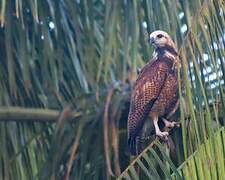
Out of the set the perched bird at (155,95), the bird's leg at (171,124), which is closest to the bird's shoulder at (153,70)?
the perched bird at (155,95)

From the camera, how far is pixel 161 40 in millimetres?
2682

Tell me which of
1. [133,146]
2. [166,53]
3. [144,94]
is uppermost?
[166,53]

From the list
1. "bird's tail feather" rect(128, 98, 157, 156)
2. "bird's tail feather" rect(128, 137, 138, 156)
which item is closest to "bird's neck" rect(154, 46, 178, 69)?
"bird's tail feather" rect(128, 98, 157, 156)

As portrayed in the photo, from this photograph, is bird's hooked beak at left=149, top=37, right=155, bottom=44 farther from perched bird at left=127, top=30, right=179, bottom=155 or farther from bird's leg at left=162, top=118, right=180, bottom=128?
bird's leg at left=162, top=118, right=180, bottom=128

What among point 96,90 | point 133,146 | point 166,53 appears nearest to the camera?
point 133,146

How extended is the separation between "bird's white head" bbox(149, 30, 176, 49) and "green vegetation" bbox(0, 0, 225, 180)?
0.02m

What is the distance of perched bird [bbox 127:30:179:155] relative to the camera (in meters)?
Answer: 2.40

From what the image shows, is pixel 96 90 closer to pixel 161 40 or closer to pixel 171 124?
pixel 161 40

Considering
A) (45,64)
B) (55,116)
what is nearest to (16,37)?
(45,64)

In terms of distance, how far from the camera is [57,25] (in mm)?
3039

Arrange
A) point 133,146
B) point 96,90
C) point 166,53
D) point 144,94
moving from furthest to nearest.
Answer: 1. point 96,90
2. point 166,53
3. point 144,94
4. point 133,146

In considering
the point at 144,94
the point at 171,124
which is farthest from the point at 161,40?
the point at 171,124

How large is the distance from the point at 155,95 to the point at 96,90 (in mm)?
339

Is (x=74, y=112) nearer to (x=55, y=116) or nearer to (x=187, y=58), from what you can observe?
(x=55, y=116)
